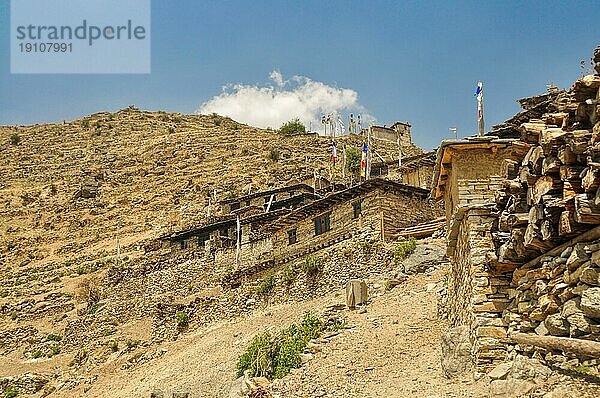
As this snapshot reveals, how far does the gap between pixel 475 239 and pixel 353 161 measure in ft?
157

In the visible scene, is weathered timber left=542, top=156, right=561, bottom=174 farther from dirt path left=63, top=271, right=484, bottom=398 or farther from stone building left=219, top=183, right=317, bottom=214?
stone building left=219, top=183, right=317, bottom=214

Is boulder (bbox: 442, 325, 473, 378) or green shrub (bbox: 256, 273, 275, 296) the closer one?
boulder (bbox: 442, 325, 473, 378)

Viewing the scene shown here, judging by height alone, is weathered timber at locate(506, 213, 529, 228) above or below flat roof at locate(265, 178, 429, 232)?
below

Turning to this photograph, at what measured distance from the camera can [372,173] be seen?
53.9 meters

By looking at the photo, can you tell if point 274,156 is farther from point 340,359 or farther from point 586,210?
point 586,210

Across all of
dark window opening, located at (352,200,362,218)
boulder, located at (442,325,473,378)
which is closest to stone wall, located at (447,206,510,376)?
boulder, located at (442,325,473,378)

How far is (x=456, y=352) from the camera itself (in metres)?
11.7

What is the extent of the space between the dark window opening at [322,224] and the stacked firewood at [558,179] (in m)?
22.1

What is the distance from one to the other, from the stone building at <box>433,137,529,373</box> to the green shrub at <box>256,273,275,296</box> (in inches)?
574

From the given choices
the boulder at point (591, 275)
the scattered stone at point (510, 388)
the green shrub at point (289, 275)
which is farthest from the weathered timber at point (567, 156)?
the green shrub at point (289, 275)

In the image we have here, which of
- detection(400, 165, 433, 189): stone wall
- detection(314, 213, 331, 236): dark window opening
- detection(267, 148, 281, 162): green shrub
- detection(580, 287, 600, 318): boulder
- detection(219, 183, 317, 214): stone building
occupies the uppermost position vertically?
detection(267, 148, 281, 162): green shrub

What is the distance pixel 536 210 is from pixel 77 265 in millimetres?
47771

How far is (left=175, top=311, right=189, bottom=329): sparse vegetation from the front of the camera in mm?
33094

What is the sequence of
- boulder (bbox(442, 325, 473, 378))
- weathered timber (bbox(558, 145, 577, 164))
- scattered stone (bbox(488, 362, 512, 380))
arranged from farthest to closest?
1. boulder (bbox(442, 325, 473, 378))
2. scattered stone (bbox(488, 362, 512, 380))
3. weathered timber (bbox(558, 145, 577, 164))
